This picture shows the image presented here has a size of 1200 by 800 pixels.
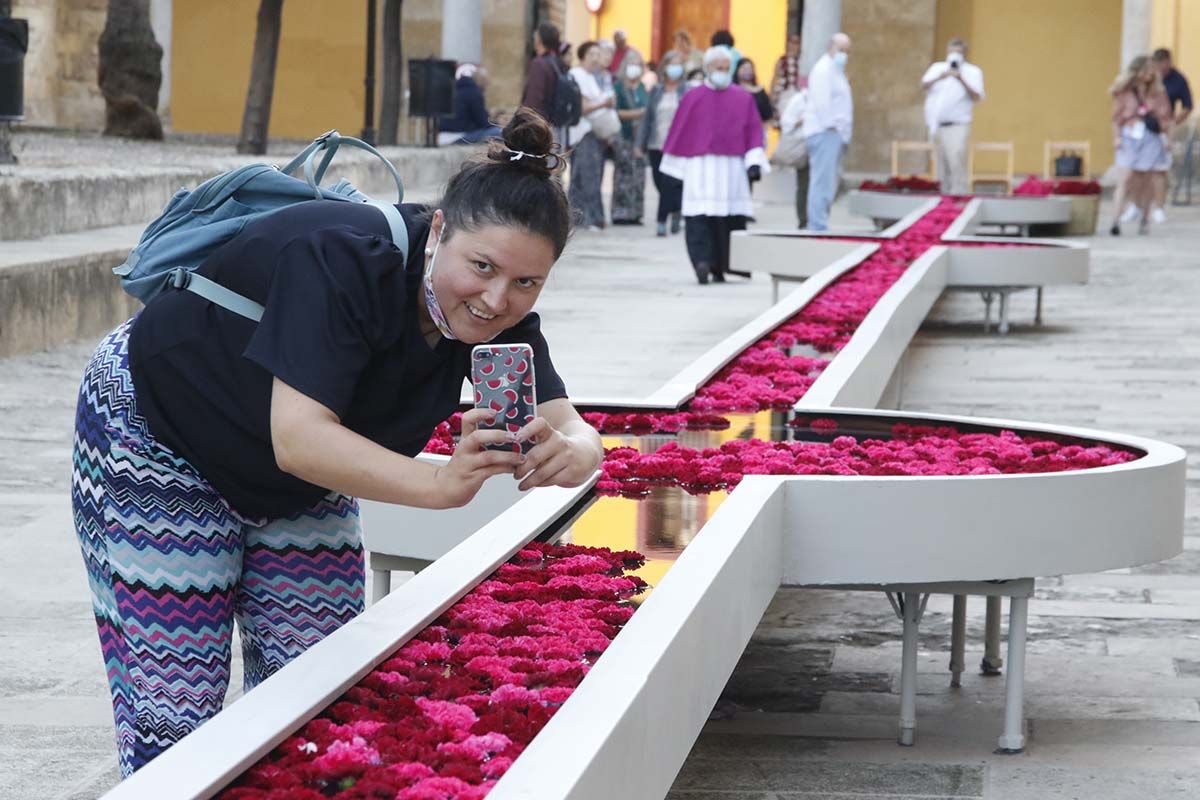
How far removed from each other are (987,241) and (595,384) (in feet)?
15.8

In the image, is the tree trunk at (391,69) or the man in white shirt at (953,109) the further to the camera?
the man in white shirt at (953,109)

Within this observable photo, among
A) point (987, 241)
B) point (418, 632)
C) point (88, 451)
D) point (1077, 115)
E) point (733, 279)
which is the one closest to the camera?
point (88, 451)

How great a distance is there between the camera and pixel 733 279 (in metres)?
17.3

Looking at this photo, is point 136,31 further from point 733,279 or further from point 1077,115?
point 1077,115

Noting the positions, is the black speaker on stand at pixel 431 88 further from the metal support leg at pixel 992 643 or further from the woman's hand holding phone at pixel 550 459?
the woman's hand holding phone at pixel 550 459

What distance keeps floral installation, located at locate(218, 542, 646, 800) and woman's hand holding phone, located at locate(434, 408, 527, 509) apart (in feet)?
1.09

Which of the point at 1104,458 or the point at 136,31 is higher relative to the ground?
the point at 136,31

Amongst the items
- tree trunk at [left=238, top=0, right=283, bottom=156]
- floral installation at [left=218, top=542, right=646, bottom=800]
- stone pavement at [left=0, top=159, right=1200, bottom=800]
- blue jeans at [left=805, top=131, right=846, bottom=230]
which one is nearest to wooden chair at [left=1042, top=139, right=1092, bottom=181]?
blue jeans at [left=805, top=131, right=846, bottom=230]

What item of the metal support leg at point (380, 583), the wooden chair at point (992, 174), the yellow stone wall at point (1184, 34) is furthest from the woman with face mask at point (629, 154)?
the metal support leg at point (380, 583)

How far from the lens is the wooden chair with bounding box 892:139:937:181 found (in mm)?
28500

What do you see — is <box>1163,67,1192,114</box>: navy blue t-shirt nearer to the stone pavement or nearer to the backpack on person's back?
the backpack on person's back

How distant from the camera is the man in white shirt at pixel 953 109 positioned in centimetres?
2248

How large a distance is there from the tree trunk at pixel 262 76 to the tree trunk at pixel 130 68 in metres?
2.43

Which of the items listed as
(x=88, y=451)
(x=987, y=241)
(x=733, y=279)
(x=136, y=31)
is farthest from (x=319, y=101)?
(x=88, y=451)
